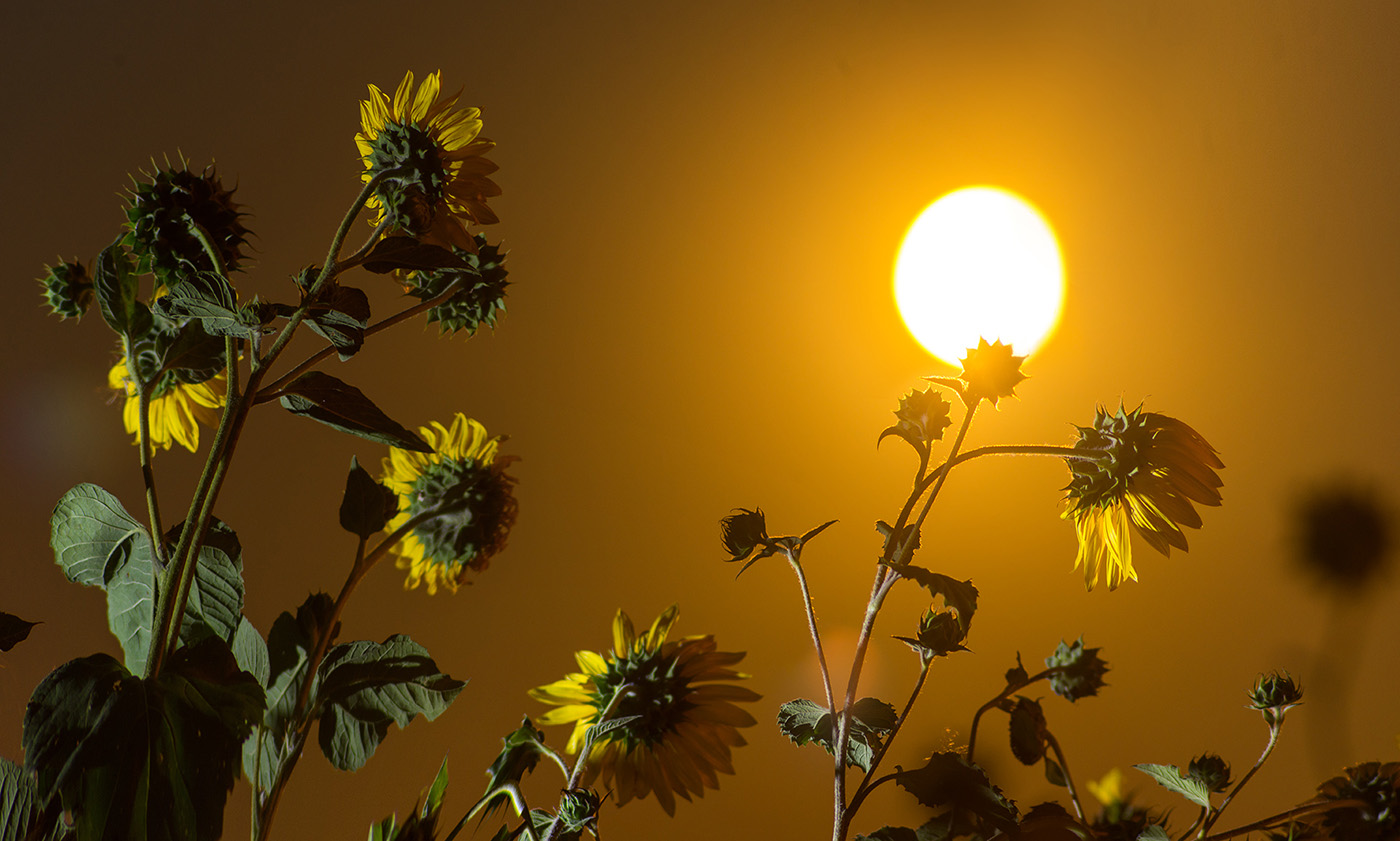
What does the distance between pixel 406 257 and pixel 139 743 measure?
0.22 metres

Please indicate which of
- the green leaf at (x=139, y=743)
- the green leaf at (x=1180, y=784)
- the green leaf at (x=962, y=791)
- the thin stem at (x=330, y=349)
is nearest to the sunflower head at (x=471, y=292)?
the thin stem at (x=330, y=349)

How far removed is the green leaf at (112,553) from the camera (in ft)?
1.43

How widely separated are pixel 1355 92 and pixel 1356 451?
395 millimetres

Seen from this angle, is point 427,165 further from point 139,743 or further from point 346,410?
point 139,743

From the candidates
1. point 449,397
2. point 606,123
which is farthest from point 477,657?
point 606,123

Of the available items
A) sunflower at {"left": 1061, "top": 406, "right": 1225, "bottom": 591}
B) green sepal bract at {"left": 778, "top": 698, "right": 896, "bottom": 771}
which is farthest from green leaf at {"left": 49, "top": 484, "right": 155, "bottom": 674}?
sunflower at {"left": 1061, "top": 406, "right": 1225, "bottom": 591}

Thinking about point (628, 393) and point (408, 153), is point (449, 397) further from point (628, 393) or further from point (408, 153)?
point (408, 153)

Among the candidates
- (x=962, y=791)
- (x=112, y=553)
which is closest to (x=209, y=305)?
(x=112, y=553)

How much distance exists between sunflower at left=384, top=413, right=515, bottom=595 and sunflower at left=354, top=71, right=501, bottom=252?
0.12m

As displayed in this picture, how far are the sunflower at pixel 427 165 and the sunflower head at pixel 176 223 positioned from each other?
0.24ft

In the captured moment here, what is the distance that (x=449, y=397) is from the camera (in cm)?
98

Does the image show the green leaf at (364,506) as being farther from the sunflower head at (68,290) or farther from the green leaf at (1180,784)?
the green leaf at (1180,784)

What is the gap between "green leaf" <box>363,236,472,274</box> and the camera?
40 centimetres

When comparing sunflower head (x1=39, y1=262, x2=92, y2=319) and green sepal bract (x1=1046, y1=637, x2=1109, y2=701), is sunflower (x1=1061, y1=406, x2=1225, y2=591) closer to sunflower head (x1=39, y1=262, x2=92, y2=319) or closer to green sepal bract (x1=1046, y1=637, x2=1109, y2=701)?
green sepal bract (x1=1046, y1=637, x2=1109, y2=701)
